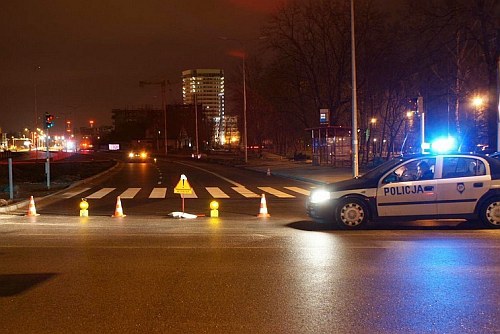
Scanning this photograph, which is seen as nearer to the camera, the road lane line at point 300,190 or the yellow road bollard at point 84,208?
the yellow road bollard at point 84,208

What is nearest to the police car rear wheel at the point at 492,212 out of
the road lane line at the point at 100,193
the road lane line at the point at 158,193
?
the road lane line at the point at 158,193

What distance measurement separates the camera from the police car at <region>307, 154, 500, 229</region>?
11461mm

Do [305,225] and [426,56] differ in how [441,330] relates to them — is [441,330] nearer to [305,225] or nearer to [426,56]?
[305,225]

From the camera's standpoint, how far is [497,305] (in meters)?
6.04

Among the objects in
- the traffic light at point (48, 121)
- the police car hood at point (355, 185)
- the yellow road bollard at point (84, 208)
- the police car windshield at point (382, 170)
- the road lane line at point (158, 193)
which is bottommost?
the road lane line at point (158, 193)

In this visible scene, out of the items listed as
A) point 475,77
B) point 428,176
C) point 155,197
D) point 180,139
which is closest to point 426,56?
point 475,77

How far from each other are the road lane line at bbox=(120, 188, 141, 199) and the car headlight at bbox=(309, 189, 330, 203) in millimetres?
10280

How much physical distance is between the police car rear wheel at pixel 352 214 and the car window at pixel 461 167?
186cm

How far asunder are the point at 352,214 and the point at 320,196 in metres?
0.79

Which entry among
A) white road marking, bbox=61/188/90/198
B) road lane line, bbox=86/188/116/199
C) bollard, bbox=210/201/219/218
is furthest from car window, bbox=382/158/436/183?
white road marking, bbox=61/188/90/198

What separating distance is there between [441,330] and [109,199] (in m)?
16.1

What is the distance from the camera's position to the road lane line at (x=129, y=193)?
68.5ft

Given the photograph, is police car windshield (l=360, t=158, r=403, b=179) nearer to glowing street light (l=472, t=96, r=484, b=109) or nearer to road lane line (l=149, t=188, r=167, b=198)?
road lane line (l=149, t=188, r=167, b=198)

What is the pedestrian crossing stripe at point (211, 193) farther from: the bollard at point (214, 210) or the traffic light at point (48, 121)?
the bollard at point (214, 210)
